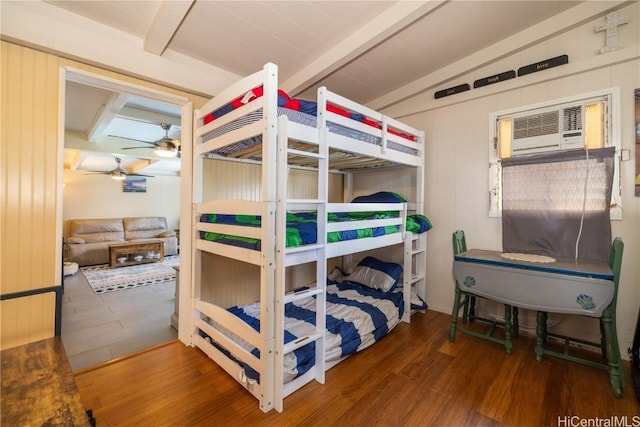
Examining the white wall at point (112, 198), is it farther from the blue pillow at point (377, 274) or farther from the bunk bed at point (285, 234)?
the blue pillow at point (377, 274)

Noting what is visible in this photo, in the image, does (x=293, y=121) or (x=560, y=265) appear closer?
(x=293, y=121)

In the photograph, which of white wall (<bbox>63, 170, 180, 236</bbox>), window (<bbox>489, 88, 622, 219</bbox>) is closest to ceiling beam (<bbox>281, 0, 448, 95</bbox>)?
window (<bbox>489, 88, 622, 219</bbox>)

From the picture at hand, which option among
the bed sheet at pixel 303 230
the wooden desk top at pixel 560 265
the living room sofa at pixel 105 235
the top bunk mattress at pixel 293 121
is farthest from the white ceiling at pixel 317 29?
the living room sofa at pixel 105 235

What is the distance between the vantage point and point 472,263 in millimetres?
2230

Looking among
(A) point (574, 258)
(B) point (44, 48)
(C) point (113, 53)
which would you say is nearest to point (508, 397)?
(A) point (574, 258)

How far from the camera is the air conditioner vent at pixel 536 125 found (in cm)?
230

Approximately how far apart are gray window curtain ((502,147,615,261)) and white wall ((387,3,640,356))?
12 centimetres

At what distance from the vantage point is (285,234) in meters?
1.61

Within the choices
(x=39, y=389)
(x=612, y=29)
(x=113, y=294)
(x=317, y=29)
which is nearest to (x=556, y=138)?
(x=612, y=29)

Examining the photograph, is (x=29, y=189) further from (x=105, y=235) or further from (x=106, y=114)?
(x=105, y=235)

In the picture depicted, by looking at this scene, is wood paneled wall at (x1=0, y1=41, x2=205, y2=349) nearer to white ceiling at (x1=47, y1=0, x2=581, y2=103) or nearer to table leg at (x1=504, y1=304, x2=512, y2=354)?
white ceiling at (x1=47, y1=0, x2=581, y2=103)

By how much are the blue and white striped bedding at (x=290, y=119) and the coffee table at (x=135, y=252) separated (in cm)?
471

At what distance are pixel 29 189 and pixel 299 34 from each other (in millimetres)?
2201

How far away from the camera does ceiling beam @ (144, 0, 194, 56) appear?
171 centimetres
